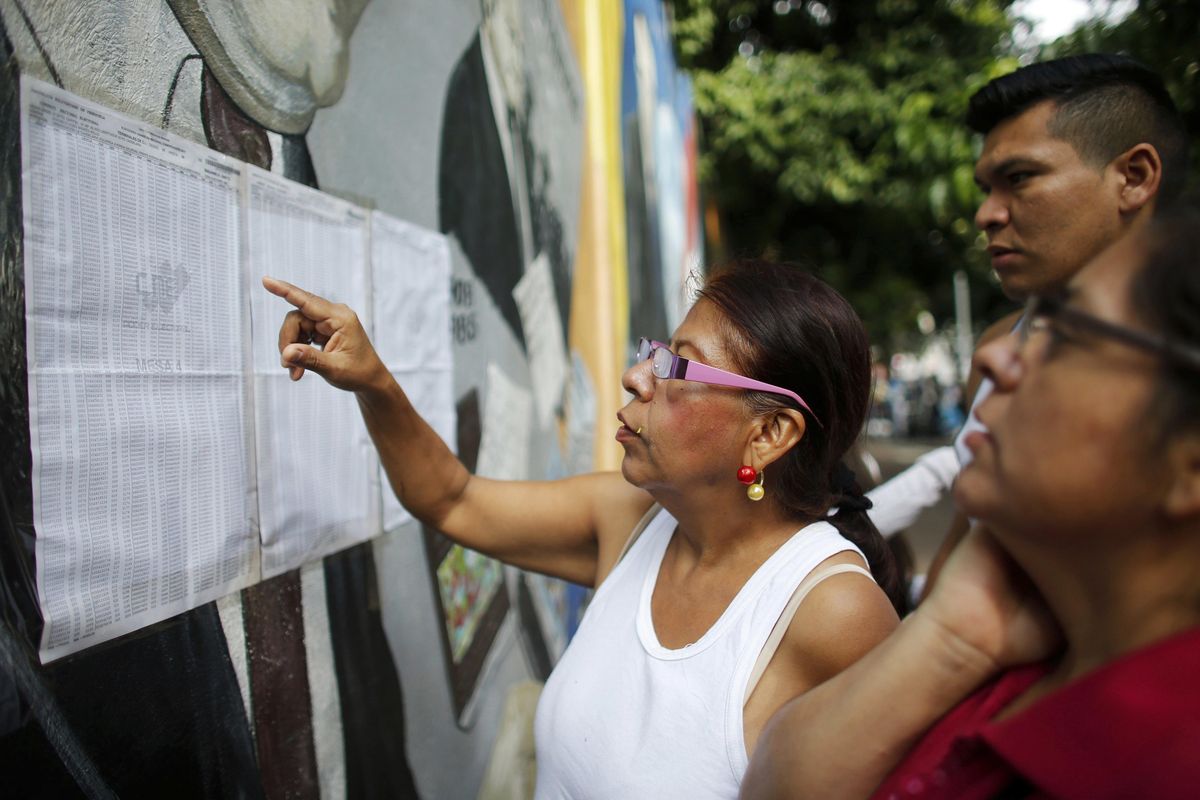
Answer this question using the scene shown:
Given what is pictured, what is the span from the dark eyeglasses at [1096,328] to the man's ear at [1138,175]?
1415 millimetres

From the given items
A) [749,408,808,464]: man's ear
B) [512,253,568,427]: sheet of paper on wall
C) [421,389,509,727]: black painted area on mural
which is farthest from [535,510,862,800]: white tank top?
[512,253,568,427]: sheet of paper on wall

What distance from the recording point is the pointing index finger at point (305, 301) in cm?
135

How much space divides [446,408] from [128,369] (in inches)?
48.2

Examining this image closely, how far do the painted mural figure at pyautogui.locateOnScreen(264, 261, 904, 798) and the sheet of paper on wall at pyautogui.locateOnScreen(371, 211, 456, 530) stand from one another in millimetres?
427

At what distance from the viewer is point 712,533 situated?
1.58 m

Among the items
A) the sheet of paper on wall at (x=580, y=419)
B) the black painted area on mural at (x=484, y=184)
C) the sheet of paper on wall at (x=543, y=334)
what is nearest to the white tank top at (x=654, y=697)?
the black painted area on mural at (x=484, y=184)

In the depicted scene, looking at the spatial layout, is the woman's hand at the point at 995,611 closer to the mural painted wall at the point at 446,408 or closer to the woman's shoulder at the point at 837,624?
the woman's shoulder at the point at 837,624

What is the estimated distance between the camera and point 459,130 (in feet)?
8.70

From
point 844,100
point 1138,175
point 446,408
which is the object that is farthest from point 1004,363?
point 844,100

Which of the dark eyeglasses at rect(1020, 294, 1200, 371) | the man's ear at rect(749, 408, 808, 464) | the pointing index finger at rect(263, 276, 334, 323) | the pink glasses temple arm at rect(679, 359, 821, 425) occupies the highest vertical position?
the pointing index finger at rect(263, 276, 334, 323)

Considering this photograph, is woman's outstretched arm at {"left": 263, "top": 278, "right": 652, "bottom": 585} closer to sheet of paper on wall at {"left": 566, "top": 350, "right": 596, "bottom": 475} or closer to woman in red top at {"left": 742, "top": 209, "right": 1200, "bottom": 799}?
woman in red top at {"left": 742, "top": 209, "right": 1200, "bottom": 799}

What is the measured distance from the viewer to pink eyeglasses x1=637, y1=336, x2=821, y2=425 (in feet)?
4.99

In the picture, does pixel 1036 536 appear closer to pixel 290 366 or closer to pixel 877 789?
pixel 877 789

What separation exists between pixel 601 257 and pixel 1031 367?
3906mm
